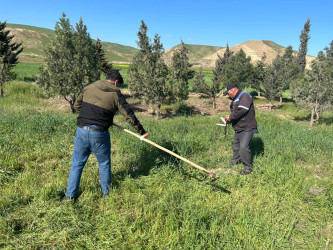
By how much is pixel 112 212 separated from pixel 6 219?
4.22 feet

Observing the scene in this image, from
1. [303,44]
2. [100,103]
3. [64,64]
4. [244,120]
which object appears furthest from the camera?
[303,44]

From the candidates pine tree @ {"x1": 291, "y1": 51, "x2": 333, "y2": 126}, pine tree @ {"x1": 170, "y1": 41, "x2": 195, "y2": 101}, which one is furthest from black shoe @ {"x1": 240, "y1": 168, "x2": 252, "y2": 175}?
pine tree @ {"x1": 291, "y1": 51, "x2": 333, "y2": 126}

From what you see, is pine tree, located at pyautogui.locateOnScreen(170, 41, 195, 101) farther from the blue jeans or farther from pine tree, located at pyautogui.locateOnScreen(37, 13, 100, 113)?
the blue jeans

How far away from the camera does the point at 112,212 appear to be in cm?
278

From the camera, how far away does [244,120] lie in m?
4.26

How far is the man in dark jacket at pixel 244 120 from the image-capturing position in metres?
4.13

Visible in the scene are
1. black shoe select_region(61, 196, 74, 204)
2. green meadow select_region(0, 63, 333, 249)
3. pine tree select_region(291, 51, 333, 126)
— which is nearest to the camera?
green meadow select_region(0, 63, 333, 249)

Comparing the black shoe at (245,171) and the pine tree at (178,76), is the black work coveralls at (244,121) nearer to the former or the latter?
the black shoe at (245,171)

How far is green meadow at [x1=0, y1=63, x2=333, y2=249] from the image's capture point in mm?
2344

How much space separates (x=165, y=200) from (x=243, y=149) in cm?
219

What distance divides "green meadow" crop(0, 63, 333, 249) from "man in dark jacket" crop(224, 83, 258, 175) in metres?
0.31

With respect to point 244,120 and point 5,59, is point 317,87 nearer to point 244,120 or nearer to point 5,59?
point 244,120

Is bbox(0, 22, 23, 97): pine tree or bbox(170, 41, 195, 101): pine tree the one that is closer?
bbox(0, 22, 23, 97): pine tree

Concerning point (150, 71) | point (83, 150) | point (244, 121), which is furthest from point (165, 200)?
point (150, 71)
